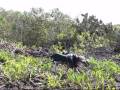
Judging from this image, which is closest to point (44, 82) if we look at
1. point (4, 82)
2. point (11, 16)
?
point (4, 82)

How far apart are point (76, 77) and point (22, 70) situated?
152 cm

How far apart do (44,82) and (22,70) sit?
0.91 meters

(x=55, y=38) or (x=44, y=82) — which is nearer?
(x=44, y=82)

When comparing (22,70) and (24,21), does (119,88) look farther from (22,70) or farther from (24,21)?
(24,21)

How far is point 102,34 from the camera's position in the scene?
37781 mm

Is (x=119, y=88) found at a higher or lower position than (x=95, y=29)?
lower

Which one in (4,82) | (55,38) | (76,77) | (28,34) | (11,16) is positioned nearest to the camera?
(4,82)

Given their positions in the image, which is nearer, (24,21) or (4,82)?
(4,82)

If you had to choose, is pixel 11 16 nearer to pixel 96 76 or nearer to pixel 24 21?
pixel 24 21

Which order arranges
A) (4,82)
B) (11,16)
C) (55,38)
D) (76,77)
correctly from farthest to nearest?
1. (11,16)
2. (55,38)
3. (76,77)
4. (4,82)

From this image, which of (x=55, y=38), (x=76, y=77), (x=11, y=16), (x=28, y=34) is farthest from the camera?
(x=11, y=16)

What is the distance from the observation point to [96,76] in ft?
33.4

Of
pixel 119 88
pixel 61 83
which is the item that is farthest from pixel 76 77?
pixel 119 88

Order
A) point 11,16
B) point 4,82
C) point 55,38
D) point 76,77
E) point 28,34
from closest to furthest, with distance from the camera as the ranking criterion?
point 4,82 → point 76,77 → point 55,38 → point 28,34 → point 11,16
